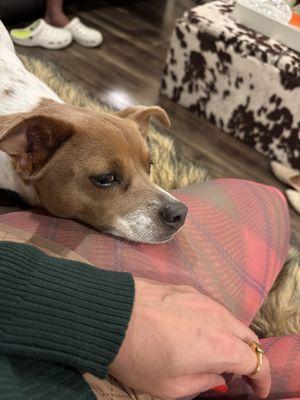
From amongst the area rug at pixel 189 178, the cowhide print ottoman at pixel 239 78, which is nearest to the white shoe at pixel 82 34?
the cowhide print ottoman at pixel 239 78

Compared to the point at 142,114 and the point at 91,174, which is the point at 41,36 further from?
the point at 91,174

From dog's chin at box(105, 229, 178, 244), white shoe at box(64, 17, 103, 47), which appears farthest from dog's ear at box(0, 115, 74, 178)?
white shoe at box(64, 17, 103, 47)

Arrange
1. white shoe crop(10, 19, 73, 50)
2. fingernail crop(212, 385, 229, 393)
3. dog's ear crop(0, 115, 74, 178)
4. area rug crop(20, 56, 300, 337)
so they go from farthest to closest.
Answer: white shoe crop(10, 19, 73, 50)
area rug crop(20, 56, 300, 337)
dog's ear crop(0, 115, 74, 178)
fingernail crop(212, 385, 229, 393)

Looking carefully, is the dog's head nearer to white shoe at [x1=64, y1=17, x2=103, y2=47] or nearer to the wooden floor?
the wooden floor

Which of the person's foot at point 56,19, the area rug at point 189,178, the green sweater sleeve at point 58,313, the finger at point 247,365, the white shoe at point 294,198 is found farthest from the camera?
the person's foot at point 56,19

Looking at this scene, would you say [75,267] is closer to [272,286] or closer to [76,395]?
[76,395]

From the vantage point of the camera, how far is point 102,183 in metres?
1.13

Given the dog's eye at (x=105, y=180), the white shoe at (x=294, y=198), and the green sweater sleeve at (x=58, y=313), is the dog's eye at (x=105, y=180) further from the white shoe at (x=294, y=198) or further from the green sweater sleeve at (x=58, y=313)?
the white shoe at (x=294, y=198)

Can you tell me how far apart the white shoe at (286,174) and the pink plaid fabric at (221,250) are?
40.6 inches

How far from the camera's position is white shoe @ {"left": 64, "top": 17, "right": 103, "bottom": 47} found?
9.77ft

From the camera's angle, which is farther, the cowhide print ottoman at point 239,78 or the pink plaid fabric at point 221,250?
Answer: the cowhide print ottoman at point 239,78

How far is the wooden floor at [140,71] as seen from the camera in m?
2.39

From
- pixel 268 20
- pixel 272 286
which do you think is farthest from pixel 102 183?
pixel 268 20

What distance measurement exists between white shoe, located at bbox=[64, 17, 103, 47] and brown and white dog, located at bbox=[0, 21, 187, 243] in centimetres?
196
